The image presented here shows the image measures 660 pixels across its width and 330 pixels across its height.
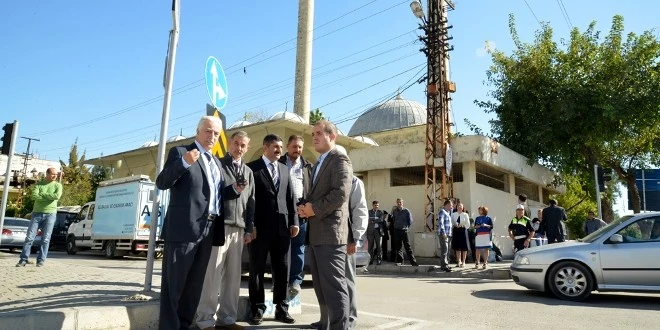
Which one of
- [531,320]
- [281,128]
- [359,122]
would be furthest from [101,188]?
[359,122]

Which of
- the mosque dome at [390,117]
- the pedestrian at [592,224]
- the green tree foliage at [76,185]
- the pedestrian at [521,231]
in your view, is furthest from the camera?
the green tree foliage at [76,185]

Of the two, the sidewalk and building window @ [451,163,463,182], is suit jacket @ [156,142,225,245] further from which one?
building window @ [451,163,463,182]

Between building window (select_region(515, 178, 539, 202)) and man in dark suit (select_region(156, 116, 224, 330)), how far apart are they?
2087 cm

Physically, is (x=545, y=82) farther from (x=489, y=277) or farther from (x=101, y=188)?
(x=101, y=188)

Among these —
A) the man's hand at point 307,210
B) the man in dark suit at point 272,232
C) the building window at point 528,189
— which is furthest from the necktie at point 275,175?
the building window at point 528,189

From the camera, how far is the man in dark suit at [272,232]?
491cm

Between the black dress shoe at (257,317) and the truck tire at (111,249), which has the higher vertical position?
the truck tire at (111,249)

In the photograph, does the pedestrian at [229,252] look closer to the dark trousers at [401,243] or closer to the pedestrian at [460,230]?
the pedestrian at [460,230]

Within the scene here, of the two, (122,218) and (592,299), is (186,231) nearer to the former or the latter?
(592,299)

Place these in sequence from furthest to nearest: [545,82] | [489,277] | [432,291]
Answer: [545,82]
[489,277]
[432,291]

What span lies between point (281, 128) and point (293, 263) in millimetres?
16369

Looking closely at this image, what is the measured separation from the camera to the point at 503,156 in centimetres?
A: 1877

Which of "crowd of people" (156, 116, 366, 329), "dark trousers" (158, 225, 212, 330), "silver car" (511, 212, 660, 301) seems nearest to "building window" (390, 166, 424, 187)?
"silver car" (511, 212, 660, 301)

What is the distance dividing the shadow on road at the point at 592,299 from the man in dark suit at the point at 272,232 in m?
4.07
